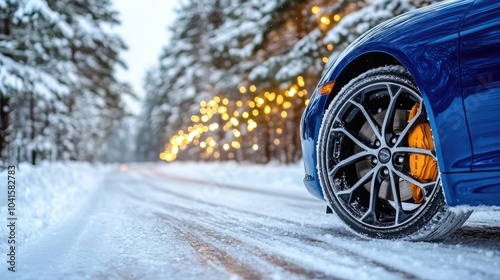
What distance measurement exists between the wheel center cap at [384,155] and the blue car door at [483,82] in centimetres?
56

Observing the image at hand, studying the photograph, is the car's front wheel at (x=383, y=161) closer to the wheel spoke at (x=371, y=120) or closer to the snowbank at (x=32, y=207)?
the wheel spoke at (x=371, y=120)

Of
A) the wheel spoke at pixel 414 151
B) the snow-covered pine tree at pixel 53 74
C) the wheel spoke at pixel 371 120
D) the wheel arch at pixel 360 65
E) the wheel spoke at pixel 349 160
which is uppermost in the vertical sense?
the snow-covered pine tree at pixel 53 74

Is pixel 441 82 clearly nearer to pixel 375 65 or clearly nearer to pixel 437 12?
pixel 437 12

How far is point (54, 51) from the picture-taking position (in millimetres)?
14070

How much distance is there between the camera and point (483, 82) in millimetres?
2445

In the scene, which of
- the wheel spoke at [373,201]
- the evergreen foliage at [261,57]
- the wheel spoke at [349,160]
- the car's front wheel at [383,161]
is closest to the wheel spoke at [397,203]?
the car's front wheel at [383,161]

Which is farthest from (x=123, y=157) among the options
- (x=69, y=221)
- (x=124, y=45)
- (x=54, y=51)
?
(x=69, y=221)

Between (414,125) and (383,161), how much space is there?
0.98 ft

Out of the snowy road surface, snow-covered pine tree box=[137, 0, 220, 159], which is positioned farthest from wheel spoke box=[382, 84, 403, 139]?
snow-covered pine tree box=[137, 0, 220, 159]

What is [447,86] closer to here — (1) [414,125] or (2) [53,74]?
(1) [414,125]

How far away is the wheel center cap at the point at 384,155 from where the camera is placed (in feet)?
9.66

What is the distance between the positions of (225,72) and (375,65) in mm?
21668

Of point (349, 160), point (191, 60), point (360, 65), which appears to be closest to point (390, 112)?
Answer: point (349, 160)

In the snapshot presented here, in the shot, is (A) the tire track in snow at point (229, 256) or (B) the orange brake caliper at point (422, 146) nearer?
(A) the tire track in snow at point (229, 256)
